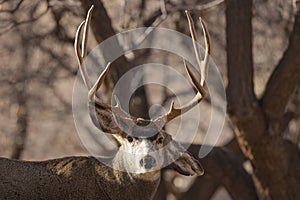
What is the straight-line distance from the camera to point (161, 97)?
35.6 feet

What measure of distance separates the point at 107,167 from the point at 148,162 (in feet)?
1.12

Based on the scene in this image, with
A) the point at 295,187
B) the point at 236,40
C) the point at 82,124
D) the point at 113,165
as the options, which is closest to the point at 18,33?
the point at 82,124

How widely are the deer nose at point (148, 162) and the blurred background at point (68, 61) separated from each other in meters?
2.92

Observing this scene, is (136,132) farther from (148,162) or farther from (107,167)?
(107,167)

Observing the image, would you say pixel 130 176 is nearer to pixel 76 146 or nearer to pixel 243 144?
pixel 243 144

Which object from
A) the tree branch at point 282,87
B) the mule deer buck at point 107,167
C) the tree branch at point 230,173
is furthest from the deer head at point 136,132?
the tree branch at point 282,87

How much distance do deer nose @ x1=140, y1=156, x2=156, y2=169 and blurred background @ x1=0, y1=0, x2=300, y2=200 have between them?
115 inches

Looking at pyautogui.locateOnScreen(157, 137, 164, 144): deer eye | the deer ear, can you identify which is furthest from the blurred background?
pyautogui.locateOnScreen(157, 137, 164, 144): deer eye

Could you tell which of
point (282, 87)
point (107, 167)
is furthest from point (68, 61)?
point (107, 167)

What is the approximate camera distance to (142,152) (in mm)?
6324

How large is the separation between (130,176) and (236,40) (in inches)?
114

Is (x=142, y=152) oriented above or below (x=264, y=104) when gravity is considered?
above

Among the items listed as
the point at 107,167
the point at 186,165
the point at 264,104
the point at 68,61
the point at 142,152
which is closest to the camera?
the point at 142,152

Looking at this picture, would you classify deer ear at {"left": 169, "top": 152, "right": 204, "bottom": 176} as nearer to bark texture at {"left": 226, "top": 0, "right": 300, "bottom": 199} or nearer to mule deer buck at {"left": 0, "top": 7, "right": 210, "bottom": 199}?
mule deer buck at {"left": 0, "top": 7, "right": 210, "bottom": 199}
